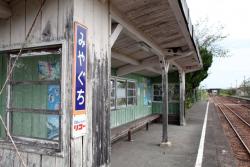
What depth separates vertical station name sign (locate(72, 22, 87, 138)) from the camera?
2.28 meters

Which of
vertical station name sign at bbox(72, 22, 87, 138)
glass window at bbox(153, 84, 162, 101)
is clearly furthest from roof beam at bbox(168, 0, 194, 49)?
glass window at bbox(153, 84, 162, 101)

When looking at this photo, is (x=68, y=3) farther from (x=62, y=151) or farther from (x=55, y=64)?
(x=62, y=151)

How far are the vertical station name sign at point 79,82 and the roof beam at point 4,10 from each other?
92cm

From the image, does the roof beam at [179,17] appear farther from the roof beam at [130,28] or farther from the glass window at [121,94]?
the glass window at [121,94]

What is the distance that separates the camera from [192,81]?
18625 millimetres

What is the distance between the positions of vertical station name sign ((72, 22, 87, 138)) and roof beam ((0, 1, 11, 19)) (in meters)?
0.92

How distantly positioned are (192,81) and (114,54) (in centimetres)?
1407

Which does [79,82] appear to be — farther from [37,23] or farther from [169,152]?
[169,152]

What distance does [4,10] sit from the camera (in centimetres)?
259

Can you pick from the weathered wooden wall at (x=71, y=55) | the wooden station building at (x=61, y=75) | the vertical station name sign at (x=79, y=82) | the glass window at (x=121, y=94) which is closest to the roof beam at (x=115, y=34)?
the wooden station building at (x=61, y=75)

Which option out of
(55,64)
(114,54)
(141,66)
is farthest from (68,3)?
(141,66)

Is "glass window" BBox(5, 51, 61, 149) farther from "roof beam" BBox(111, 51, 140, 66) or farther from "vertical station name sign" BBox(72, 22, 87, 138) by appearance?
"roof beam" BBox(111, 51, 140, 66)

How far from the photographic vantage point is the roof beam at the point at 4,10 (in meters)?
2.58

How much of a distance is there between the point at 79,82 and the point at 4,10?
1.22m
